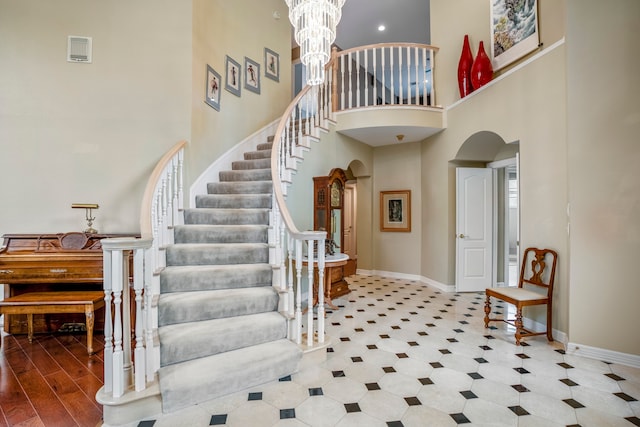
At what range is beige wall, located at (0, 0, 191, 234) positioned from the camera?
3.93 m

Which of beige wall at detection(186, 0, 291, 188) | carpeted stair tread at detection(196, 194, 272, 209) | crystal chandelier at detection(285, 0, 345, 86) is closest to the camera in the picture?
crystal chandelier at detection(285, 0, 345, 86)

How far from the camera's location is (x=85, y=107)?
4.04m

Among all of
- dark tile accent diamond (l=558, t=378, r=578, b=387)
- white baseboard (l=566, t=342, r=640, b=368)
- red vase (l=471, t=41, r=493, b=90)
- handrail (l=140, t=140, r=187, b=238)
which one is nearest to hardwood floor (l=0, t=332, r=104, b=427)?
handrail (l=140, t=140, r=187, b=238)

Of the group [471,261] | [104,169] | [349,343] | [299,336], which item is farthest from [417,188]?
[104,169]

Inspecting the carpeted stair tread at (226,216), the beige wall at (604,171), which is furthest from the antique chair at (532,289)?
the carpeted stair tread at (226,216)

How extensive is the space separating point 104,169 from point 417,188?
17.6 ft

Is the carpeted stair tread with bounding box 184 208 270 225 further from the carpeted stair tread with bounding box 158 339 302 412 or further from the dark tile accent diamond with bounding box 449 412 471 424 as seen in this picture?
the dark tile accent diamond with bounding box 449 412 471 424

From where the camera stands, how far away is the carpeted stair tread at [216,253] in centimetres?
337

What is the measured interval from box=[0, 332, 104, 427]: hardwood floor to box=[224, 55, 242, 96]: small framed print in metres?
3.97

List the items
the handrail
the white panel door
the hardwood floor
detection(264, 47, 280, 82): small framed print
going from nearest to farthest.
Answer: the hardwood floor < the handrail < the white panel door < detection(264, 47, 280, 82): small framed print

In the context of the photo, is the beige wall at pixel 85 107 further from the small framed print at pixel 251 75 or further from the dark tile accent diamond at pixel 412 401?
the dark tile accent diamond at pixel 412 401

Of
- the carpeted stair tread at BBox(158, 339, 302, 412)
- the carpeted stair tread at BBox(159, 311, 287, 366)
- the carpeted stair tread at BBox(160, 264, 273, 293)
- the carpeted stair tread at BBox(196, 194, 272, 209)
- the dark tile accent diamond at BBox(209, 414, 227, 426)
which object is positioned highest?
the carpeted stair tread at BBox(196, 194, 272, 209)

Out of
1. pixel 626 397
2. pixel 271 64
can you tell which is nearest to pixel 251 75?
pixel 271 64

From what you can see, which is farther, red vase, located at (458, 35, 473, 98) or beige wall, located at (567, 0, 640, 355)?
red vase, located at (458, 35, 473, 98)
